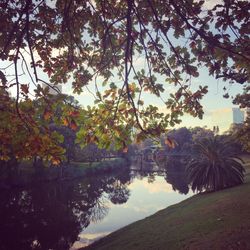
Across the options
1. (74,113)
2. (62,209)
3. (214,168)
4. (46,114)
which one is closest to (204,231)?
(74,113)

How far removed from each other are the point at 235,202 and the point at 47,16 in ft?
47.2

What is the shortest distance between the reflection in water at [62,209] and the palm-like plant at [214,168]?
25.9 feet

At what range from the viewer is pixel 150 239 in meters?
14.1

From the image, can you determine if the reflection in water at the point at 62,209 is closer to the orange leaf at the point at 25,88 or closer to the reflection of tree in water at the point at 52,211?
Answer: the reflection of tree in water at the point at 52,211

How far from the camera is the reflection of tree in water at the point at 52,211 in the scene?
73.7 feet

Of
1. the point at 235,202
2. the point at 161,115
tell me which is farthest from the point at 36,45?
the point at 235,202

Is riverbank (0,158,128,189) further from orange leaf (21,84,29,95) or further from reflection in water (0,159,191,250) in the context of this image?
orange leaf (21,84,29,95)

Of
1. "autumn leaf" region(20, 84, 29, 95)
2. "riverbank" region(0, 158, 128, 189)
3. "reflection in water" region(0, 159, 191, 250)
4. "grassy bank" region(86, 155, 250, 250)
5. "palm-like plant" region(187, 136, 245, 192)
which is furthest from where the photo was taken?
"riverbank" region(0, 158, 128, 189)

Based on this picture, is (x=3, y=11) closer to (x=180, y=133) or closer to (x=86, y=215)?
(x=86, y=215)

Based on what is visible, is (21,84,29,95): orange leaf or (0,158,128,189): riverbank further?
(0,158,128,189): riverbank

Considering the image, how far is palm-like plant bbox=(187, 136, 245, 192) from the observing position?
24828 mm

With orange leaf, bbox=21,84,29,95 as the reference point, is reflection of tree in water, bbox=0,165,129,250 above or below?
below

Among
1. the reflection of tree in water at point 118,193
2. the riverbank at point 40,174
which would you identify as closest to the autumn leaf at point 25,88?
the reflection of tree in water at point 118,193

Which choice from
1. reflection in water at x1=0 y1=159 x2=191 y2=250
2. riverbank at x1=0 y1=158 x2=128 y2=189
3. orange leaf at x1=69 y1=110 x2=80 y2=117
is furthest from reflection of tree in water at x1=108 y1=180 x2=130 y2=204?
orange leaf at x1=69 y1=110 x2=80 y2=117
